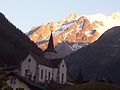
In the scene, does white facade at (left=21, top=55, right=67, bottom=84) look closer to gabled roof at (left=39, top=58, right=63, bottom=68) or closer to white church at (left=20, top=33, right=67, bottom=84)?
white church at (left=20, top=33, right=67, bottom=84)

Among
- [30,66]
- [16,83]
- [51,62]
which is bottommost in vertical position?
[16,83]

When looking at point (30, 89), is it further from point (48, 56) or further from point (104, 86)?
point (48, 56)

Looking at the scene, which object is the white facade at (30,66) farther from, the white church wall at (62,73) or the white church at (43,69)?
the white church wall at (62,73)

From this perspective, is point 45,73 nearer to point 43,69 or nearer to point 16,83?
point 43,69

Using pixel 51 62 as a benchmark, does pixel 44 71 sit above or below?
below

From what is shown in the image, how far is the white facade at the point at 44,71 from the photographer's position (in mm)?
141125

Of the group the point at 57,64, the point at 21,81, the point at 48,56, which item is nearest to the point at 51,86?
the point at 21,81

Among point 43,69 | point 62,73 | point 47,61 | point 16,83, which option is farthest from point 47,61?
point 16,83

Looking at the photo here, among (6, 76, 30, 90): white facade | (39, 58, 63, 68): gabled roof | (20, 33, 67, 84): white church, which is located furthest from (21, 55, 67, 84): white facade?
(6, 76, 30, 90): white facade

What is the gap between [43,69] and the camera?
14350 centimetres

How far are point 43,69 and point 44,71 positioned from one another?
0.85m

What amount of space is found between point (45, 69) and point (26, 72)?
6.43m

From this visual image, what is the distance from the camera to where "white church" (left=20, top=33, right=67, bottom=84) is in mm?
141000

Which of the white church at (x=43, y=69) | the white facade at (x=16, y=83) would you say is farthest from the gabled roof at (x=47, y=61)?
the white facade at (x=16, y=83)
